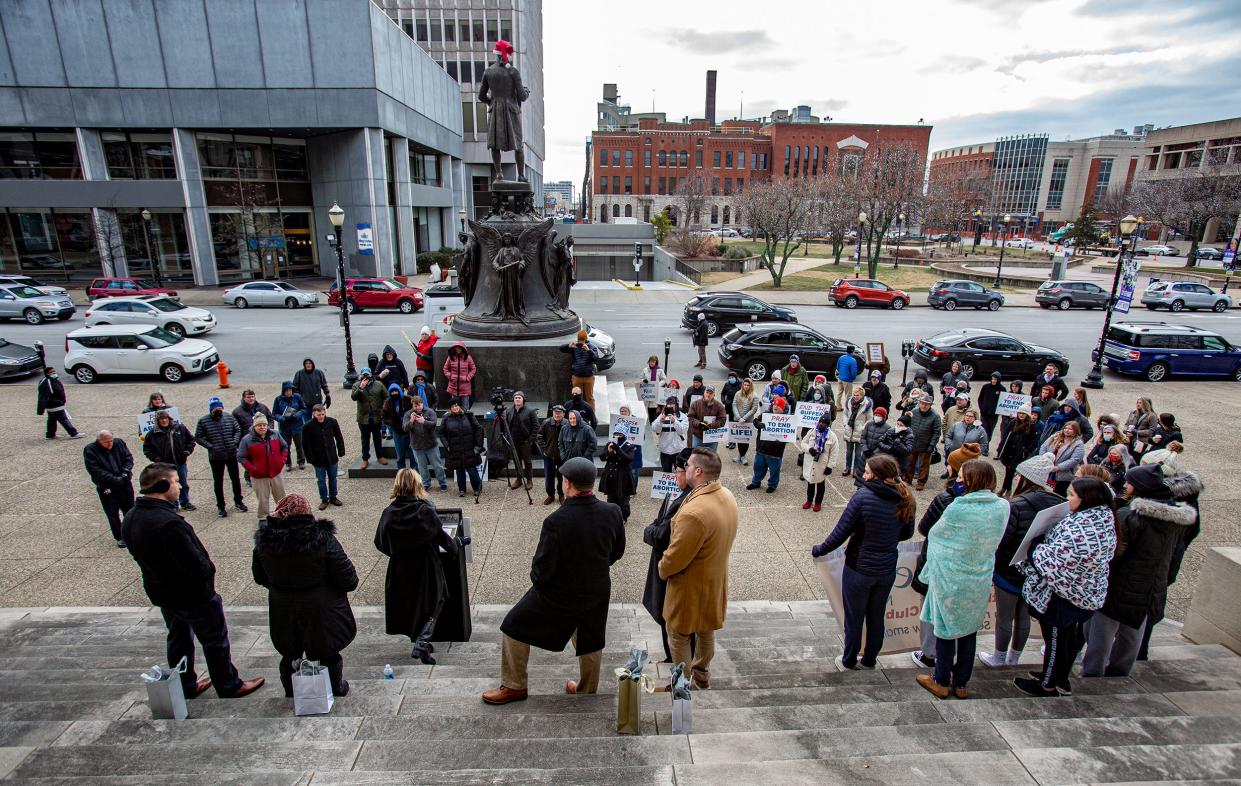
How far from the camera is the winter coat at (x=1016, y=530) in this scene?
4801 mm

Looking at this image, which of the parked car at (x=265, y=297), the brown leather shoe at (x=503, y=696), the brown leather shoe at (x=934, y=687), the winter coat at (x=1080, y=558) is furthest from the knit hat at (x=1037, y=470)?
the parked car at (x=265, y=297)

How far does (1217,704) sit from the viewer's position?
4422mm

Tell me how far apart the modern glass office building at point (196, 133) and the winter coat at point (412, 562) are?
39.1 meters

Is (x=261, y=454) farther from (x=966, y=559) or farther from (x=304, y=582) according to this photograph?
(x=966, y=559)

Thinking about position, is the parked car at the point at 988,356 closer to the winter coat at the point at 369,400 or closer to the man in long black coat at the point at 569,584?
the winter coat at the point at 369,400

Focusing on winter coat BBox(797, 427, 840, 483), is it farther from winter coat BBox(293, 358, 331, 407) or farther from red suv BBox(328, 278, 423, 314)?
red suv BBox(328, 278, 423, 314)

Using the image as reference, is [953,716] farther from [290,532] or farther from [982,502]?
[290,532]

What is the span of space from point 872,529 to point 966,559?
61 cm

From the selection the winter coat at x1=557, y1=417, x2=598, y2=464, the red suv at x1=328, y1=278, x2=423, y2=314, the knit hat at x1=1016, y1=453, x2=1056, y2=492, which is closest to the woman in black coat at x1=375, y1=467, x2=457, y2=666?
the winter coat at x1=557, y1=417, x2=598, y2=464

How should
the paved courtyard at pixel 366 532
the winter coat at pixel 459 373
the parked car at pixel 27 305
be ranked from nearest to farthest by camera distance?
1. the paved courtyard at pixel 366 532
2. the winter coat at pixel 459 373
3. the parked car at pixel 27 305

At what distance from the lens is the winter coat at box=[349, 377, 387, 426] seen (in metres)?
10.4

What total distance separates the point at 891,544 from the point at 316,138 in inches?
1839

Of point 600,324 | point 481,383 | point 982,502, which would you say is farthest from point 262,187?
point 982,502

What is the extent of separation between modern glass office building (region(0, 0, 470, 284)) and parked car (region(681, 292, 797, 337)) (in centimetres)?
2413
